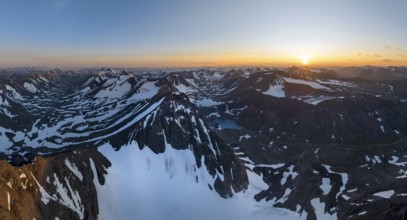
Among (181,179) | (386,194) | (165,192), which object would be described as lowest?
(165,192)

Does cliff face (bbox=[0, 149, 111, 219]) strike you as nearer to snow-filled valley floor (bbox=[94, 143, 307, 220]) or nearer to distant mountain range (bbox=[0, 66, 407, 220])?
distant mountain range (bbox=[0, 66, 407, 220])

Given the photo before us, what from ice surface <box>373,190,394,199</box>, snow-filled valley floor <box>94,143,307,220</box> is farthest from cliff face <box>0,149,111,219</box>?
ice surface <box>373,190,394,199</box>

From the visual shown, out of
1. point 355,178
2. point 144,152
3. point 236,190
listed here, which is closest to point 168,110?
point 144,152

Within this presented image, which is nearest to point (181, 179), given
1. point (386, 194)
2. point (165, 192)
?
point (165, 192)

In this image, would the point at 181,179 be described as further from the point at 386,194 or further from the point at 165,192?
the point at 386,194

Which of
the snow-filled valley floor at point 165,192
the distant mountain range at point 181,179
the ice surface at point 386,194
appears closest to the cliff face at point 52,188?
the distant mountain range at point 181,179

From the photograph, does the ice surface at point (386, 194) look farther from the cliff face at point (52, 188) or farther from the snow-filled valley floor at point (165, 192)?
the cliff face at point (52, 188)
